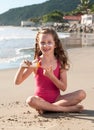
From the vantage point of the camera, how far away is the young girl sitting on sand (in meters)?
4.53

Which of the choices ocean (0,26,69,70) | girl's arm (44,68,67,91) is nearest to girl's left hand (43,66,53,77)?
girl's arm (44,68,67,91)

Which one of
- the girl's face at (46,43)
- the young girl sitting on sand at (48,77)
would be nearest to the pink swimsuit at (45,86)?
the young girl sitting on sand at (48,77)

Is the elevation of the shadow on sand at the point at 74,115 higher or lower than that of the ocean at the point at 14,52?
higher

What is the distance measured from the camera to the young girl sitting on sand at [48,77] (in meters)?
4.53

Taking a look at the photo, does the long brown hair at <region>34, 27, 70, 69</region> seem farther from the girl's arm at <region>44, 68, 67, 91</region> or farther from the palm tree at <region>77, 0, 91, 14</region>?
the palm tree at <region>77, 0, 91, 14</region>

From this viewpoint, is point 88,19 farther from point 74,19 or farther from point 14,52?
point 14,52

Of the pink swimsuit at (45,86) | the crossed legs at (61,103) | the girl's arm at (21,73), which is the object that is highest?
the girl's arm at (21,73)

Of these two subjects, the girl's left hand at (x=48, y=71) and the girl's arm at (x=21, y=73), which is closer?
the girl's left hand at (x=48, y=71)

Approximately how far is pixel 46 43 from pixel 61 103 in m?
0.69

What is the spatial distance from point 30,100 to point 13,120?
0.36 metres

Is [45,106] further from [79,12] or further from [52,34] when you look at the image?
[79,12]

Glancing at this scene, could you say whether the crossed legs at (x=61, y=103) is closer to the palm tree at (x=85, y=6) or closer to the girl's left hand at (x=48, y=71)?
the girl's left hand at (x=48, y=71)

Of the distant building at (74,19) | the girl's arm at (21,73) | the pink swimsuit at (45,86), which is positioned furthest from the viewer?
the distant building at (74,19)

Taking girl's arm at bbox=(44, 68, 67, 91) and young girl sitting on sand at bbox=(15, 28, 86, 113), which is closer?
girl's arm at bbox=(44, 68, 67, 91)
